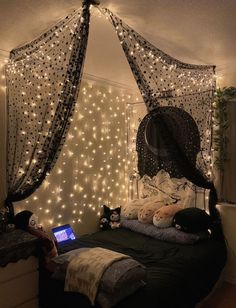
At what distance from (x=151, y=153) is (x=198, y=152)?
116cm

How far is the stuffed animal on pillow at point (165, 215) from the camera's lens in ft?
11.4

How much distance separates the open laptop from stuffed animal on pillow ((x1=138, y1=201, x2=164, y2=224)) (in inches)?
36.9

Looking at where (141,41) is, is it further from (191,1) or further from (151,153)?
(151,153)

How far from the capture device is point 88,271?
2.09 meters

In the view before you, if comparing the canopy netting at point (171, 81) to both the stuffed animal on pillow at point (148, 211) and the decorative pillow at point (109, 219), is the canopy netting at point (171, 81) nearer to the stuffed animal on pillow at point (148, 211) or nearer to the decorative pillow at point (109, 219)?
the stuffed animal on pillow at point (148, 211)

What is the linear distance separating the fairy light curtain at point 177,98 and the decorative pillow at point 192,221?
0.12 metres

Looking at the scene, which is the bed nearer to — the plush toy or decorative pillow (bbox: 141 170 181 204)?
decorative pillow (bbox: 141 170 181 204)

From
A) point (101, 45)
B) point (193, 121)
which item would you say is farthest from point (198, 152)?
point (101, 45)

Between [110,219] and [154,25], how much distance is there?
2708 millimetres

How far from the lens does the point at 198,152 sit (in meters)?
3.08

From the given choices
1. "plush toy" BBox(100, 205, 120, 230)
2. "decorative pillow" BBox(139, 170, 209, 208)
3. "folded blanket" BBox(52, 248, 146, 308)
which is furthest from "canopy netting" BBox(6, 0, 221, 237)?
"plush toy" BBox(100, 205, 120, 230)

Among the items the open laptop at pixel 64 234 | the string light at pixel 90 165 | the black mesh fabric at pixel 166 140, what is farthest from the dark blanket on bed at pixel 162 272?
the black mesh fabric at pixel 166 140

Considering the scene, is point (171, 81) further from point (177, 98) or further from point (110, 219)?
point (110, 219)

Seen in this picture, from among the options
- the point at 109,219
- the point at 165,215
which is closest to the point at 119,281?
the point at 165,215
